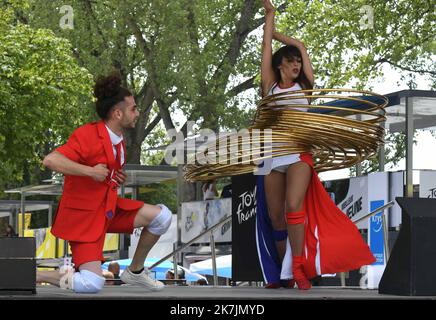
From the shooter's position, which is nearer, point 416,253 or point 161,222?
point 416,253

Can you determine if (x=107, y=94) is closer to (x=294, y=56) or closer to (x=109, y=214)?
(x=109, y=214)

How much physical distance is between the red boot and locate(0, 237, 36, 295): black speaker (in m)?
2.04

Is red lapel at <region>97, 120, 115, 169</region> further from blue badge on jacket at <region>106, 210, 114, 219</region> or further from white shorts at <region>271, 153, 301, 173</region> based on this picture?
white shorts at <region>271, 153, 301, 173</region>

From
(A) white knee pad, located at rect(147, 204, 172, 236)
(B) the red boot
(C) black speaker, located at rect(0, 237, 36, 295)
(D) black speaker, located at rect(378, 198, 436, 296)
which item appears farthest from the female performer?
(C) black speaker, located at rect(0, 237, 36, 295)

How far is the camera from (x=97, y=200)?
644 centimetres

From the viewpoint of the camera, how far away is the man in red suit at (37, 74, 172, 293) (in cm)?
629

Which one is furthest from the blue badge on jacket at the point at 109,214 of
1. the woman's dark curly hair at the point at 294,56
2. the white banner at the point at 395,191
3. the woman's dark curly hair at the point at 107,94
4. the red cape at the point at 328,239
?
the white banner at the point at 395,191

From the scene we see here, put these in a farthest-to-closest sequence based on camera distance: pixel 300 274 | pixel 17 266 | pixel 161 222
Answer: pixel 300 274 → pixel 161 222 → pixel 17 266

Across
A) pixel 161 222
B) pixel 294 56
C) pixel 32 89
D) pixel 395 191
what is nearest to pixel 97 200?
pixel 161 222

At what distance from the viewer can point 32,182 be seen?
43.4 metres

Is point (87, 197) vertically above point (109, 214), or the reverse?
point (87, 197)

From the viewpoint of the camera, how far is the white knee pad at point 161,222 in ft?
22.0

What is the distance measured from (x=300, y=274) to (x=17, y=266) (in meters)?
2.18
